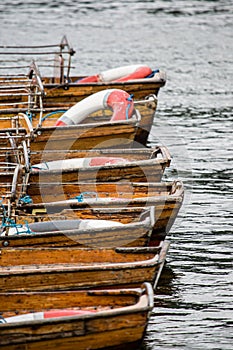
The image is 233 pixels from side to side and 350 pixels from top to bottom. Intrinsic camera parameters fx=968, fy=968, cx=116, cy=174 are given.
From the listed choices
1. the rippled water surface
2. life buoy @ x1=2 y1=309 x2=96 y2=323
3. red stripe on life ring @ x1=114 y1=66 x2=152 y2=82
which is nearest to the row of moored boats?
life buoy @ x1=2 y1=309 x2=96 y2=323

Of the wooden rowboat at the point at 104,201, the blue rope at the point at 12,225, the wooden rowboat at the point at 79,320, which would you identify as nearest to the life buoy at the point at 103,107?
the wooden rowboat at the point at 104,201

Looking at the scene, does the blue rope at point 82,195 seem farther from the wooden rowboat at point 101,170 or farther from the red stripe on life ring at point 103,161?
the red stripe on life ring at point 103,161

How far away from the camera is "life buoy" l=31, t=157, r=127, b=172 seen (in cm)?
1244

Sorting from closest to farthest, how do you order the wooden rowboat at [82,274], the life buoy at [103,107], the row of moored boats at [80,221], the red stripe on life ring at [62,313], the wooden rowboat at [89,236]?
1. the row of moored boats at [80,221]
2. the red stripe on life ring at [62,313]
3. the wooden rowboat at [82,274]
4. the wooden rowboat at [89,236]
5. the life buoy at [103,107]

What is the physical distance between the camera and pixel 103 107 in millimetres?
14828

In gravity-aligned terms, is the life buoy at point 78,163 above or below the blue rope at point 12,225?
above

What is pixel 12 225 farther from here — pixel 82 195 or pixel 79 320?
pixel 79 320

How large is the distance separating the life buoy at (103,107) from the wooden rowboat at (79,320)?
20.7 ft

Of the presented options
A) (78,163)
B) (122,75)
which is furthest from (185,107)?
(78,163)

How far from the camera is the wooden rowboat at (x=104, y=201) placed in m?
10.7

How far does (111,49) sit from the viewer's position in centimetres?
2709

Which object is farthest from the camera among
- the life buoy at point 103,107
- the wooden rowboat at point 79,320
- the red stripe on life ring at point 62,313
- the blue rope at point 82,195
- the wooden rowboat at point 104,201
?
the life buoy at point 103,107

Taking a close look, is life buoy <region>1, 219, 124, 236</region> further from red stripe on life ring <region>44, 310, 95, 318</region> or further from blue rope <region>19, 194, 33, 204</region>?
red stripe on life ring <region>44, 310, 95, 318</region>

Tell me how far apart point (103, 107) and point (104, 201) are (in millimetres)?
4150
